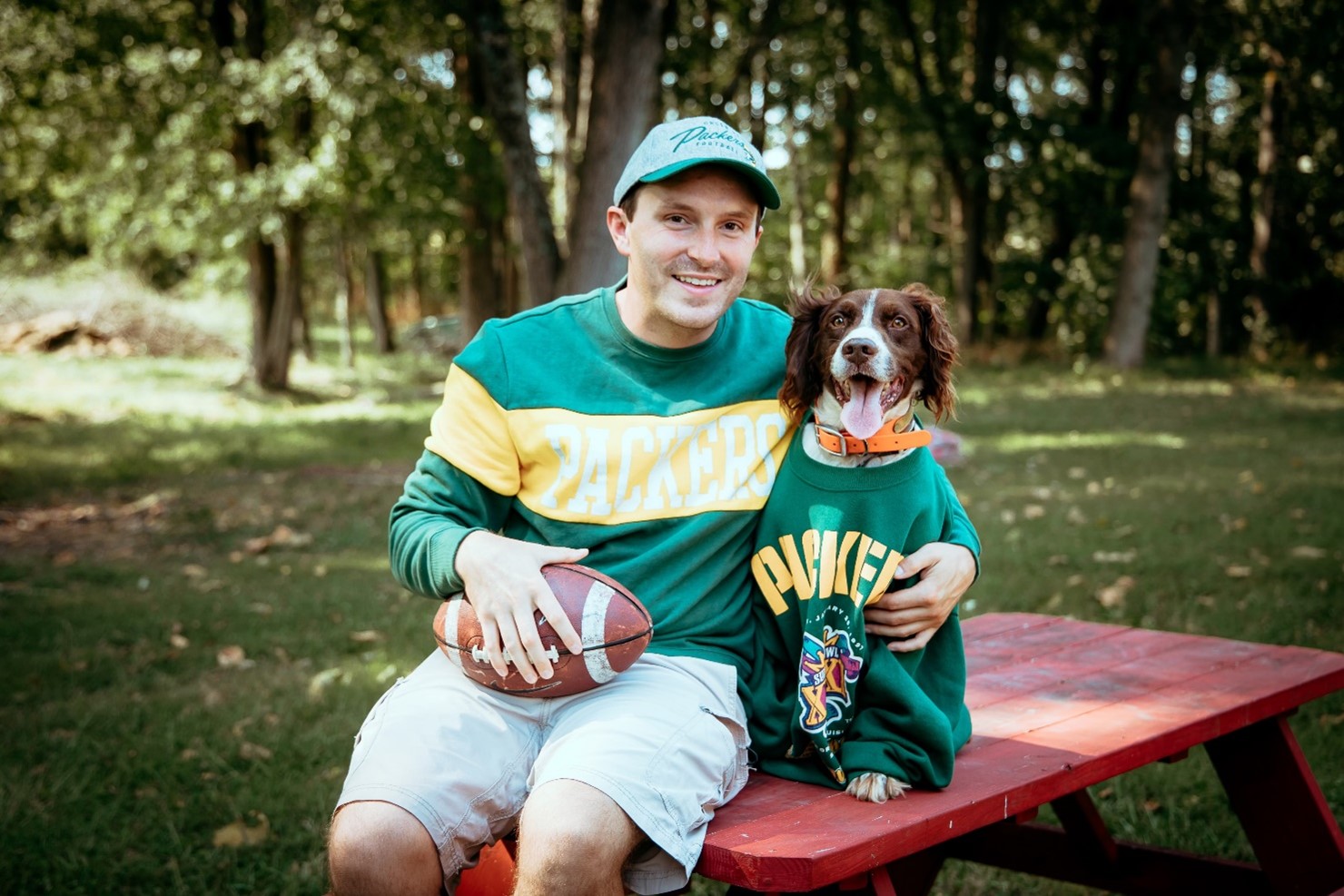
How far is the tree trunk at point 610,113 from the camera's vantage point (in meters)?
9.10

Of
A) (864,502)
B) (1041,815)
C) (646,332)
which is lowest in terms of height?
(1041,815)

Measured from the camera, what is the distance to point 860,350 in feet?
8.41

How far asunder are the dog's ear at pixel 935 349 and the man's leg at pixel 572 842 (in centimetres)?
119

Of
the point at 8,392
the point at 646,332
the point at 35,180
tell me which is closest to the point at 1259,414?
the point at 646,332

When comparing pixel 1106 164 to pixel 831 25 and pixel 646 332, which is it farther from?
pixel 646 332

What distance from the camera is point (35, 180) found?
71.4ft

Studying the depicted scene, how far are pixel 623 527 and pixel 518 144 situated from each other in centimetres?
760

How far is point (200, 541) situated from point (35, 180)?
16815mm

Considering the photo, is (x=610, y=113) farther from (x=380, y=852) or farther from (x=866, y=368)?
(x=380, y=852)

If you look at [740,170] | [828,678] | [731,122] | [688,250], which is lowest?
[828,678]

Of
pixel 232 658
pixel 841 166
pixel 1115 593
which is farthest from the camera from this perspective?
pixel 841 166

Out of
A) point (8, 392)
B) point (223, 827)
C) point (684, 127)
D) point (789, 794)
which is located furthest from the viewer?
point (8, 392)

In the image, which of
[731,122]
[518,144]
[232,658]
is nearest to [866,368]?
[232,658]

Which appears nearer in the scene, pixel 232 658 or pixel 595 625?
pixel 595 625
